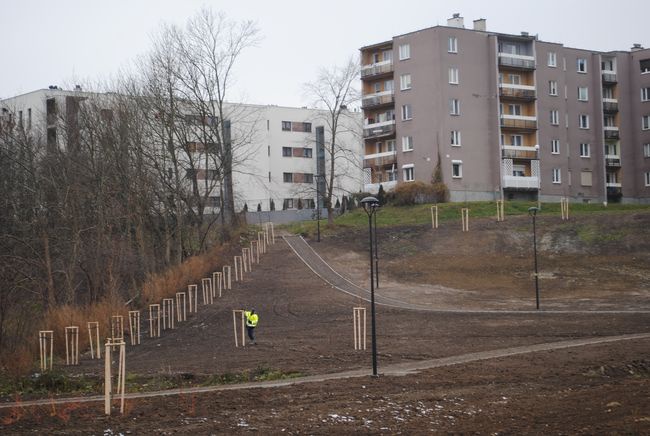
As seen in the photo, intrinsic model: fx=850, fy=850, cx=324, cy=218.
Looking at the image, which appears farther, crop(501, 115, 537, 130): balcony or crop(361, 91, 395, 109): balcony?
crop(361, 91, 395, 109): balcony

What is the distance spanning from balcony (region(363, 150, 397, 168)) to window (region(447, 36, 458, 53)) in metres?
9.92

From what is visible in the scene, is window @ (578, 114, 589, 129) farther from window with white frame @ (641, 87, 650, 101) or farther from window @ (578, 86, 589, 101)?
window with white frame @ (641, 87, 650, 101)

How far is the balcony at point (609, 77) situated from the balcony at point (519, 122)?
1008cm

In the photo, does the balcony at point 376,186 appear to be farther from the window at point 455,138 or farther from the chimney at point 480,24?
the chimney at point 480,24

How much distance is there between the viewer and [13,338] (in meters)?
33.4

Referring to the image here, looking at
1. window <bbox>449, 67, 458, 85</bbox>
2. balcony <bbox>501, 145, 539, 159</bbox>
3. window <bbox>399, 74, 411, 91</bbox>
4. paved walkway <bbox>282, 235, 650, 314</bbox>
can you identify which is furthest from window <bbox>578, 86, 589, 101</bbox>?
paved walkway <bbox>282, 235, 650, 314</bbox>

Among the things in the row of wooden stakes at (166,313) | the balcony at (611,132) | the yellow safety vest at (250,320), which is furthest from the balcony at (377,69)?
the yellow safety vest at (250,320)

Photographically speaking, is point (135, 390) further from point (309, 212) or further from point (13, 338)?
point (309, 212)

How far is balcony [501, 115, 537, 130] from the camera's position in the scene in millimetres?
72625

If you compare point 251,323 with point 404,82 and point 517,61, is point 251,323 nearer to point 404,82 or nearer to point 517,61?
point 404,82

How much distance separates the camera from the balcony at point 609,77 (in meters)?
79.0

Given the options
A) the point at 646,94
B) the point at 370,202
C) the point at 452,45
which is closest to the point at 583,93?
the point at 646,94

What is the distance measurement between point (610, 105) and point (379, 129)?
22342 mm

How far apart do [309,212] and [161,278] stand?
127ft
